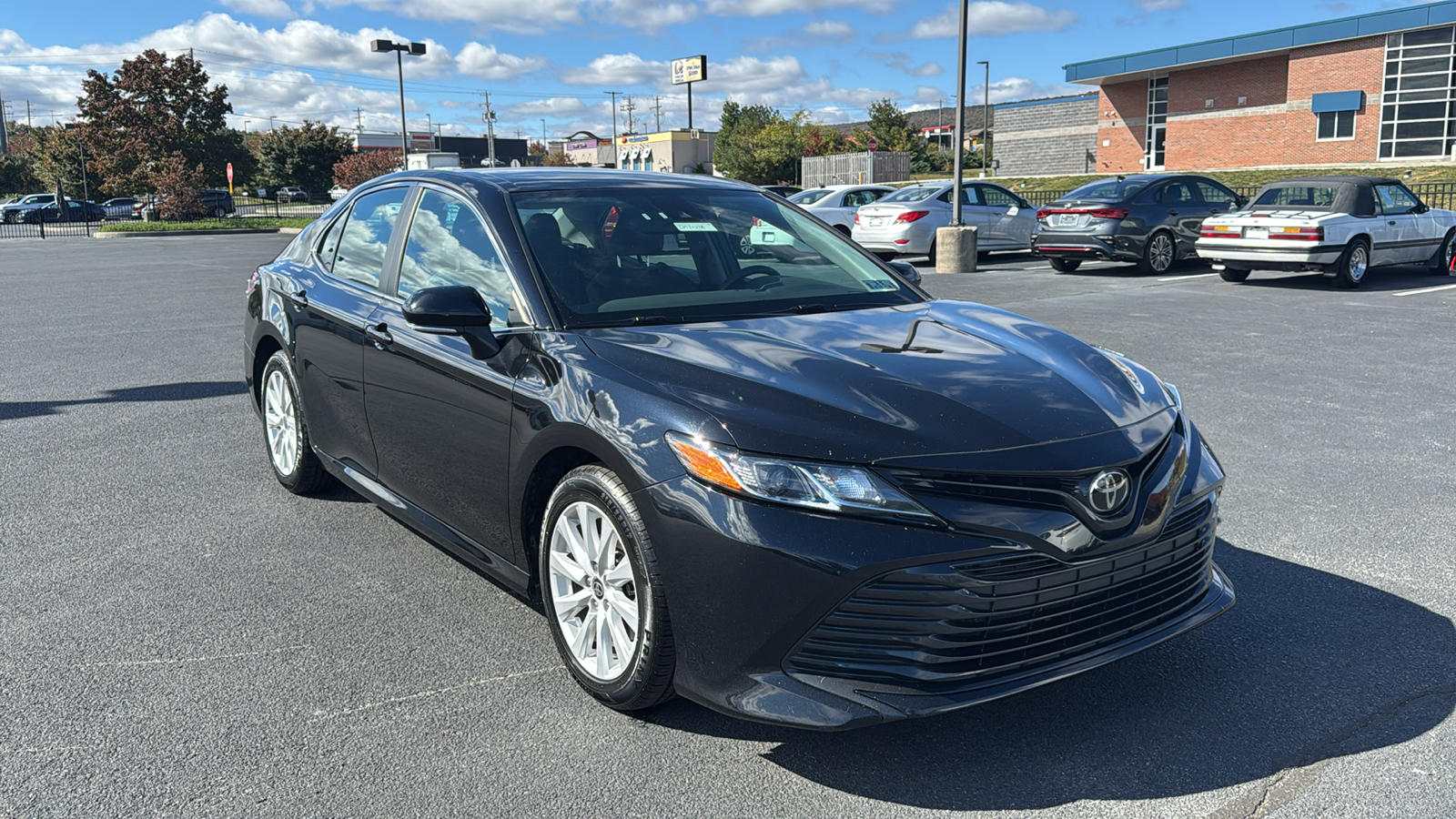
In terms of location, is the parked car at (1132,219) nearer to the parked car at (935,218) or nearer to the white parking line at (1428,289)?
the parked car at (935,218)

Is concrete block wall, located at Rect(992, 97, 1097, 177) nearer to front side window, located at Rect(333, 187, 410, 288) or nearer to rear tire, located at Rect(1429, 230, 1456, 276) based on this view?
rear tire, located at Rect(1429, 230, 1456, 276)

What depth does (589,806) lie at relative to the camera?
276 cm

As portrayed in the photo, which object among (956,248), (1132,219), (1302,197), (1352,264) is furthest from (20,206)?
(1352,264)

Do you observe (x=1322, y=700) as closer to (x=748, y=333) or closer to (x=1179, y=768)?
(x=1179, y=768)

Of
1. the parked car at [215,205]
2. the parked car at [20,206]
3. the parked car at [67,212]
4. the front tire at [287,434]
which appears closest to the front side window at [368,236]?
the front tire at [287,434]

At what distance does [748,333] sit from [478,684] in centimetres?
137

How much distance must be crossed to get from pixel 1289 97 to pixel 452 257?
4891cm

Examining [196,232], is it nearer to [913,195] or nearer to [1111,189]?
[913,195]

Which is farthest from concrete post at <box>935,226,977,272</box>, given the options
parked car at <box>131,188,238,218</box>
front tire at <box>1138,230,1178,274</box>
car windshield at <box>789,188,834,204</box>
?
parked car at <box>131,188,238,218</box>

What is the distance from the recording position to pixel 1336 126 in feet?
144

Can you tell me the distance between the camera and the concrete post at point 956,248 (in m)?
17.8

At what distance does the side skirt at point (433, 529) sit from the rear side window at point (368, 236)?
805mm

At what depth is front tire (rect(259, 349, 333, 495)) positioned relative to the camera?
5195 millimetres

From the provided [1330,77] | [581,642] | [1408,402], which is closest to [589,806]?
[581,642]
